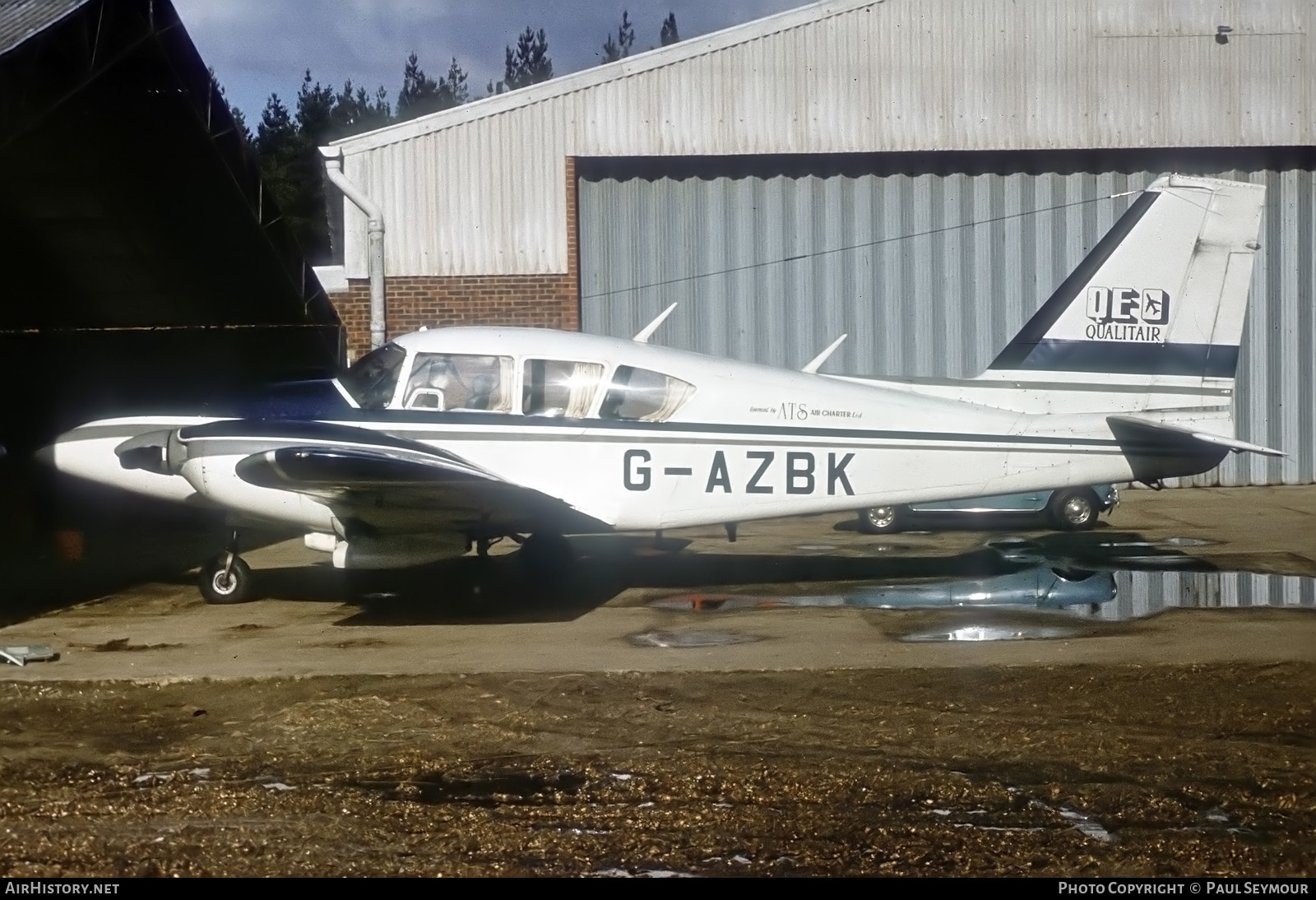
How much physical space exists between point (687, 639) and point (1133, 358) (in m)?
4.45

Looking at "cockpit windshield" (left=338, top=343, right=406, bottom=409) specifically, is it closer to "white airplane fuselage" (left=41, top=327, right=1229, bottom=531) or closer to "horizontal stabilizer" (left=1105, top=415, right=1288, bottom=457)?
"white airplane fuselage" (left=41, top=327, right=1229, bottom=531)

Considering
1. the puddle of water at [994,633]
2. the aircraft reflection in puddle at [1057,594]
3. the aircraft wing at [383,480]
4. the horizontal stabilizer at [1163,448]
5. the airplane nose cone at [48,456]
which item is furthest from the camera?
the airplane nose cone at [48,456]

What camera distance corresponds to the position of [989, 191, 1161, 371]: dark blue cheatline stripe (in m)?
11.2

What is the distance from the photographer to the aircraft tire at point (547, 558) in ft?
39.3

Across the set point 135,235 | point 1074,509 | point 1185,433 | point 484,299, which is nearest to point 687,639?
point 1185,433

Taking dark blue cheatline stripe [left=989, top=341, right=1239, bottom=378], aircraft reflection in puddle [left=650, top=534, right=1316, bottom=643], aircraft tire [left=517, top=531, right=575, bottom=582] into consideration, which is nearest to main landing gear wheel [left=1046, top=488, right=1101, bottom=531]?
aircraft reflection in puddle [left=650, top=534, right=1316, bottom=643]

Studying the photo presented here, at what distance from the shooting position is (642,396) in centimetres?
1077

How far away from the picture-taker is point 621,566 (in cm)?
1300

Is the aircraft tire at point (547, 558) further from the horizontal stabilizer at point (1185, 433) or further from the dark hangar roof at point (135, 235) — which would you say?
the horizontal stabilizer at point (1185, 433)

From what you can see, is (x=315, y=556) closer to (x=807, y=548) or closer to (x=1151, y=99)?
(x=807, y=548)

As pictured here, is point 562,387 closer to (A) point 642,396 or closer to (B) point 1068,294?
(A) point 642,396

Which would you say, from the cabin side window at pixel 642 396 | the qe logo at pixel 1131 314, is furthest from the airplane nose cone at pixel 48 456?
the qe logo at pixel 1131 314

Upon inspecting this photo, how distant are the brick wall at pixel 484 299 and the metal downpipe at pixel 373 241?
5.6 inches

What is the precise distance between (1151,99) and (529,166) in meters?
8.33
